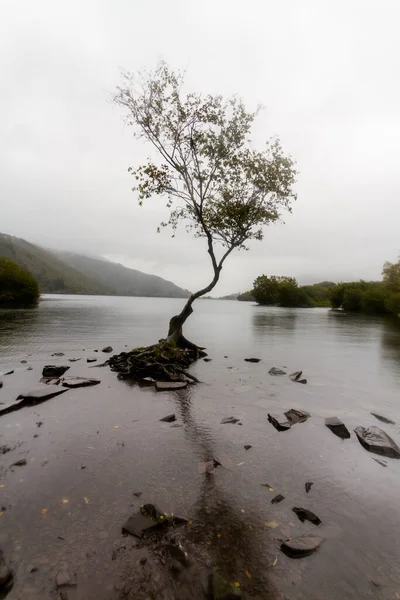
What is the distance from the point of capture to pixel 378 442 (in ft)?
36.4

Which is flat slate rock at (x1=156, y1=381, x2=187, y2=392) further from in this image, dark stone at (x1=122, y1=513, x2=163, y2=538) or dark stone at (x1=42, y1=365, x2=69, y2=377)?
dark stone at (x1=122, y1=513, x2=163, y2=538)

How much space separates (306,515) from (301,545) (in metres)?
1.09

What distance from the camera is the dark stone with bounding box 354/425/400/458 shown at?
10703 millimetres

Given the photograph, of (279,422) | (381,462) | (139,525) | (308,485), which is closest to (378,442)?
(381,462)

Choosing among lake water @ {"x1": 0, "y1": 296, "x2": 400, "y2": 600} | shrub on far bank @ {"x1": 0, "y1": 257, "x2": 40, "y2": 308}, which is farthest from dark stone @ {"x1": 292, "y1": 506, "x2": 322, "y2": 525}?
shrub on far bank @ {"x1": 0, "y1": 257, "x2": 40, "y2": 308}

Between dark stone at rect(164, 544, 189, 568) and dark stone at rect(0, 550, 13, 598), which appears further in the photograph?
dark stone at rect(164, 544, 189, 568)

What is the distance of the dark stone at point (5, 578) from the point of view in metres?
5.05

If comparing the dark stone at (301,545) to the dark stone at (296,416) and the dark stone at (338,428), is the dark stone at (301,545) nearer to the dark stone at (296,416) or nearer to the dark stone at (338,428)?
the dark stone at (338,428)

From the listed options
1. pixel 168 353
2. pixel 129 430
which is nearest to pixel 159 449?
pixel 129 430

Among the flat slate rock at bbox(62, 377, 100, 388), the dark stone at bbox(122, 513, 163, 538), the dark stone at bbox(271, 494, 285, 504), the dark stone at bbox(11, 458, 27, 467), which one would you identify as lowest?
the flat slate rock at bbox(62, 377, 100, 388)

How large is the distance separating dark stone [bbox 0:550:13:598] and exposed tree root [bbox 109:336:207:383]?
46.2 feet

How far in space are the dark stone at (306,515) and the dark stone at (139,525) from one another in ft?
11.0

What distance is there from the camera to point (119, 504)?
24.2 ft

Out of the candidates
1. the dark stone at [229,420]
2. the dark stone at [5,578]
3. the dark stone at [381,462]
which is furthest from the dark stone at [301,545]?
the dark stone at [229,420]
